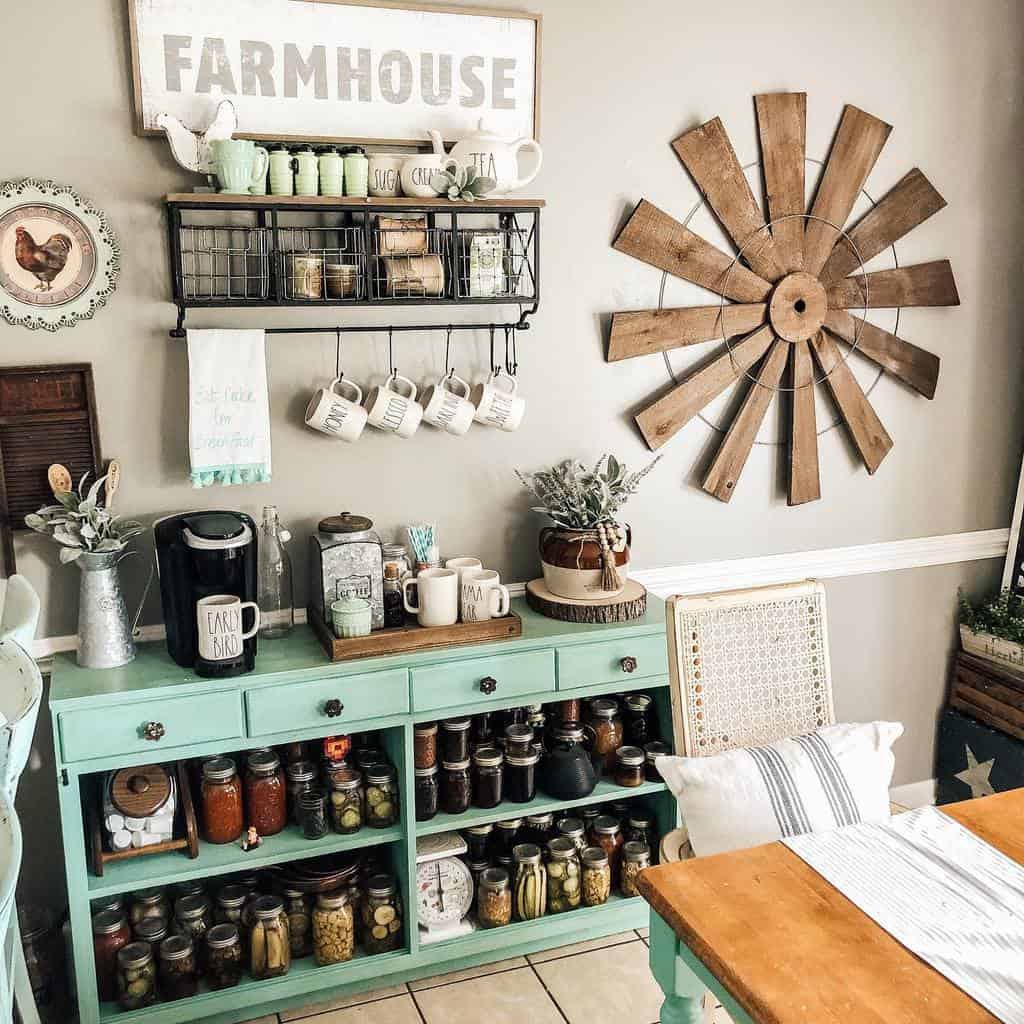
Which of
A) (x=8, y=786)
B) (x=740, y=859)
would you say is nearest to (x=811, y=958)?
(x=740, y=859)

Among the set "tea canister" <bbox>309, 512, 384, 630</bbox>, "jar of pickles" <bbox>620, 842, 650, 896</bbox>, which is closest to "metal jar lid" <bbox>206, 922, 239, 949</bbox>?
"tea canister" <bbox>309, 512, 384, 630</bbox>

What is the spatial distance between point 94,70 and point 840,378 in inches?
77.9

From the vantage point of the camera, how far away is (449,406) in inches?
96.1

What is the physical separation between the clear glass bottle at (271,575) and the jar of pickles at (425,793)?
446 mm

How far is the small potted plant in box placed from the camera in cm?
305

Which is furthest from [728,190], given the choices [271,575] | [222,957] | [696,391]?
[222,957]

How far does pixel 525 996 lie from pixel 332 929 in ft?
1.53

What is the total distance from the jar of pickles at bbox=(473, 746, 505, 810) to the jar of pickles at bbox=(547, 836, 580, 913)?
0.67ft

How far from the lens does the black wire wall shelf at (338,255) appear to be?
2.20 meters

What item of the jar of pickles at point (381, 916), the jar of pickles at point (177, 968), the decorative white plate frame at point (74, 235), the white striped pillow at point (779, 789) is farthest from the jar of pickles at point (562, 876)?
the decorative white plate frame at point (74, 235)

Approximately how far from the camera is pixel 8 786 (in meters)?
1.32

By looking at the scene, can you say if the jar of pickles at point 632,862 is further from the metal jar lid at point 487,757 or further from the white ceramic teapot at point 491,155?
the white ceramic teapot at point 491,155

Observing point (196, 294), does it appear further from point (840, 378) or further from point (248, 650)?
point (840, 378)

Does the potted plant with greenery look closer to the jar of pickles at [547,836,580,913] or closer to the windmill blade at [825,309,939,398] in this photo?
the jar of pickles at [547,836,580,913]
